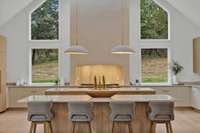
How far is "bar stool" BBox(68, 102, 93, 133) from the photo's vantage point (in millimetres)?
5648

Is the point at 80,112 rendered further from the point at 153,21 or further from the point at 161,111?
the point at 153,21

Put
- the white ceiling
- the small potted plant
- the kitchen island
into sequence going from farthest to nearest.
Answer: the small potted plant < the white ceiling < the kitchen island

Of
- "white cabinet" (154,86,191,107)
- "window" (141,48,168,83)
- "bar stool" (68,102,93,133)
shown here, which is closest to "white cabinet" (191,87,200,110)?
"white cabinet" (154,86,191,107)

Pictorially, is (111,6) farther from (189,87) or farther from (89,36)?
(189,87)

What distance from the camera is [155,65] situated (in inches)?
467

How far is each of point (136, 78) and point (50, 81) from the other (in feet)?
9.84

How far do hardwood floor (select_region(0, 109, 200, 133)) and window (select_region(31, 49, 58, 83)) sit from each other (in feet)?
4.76

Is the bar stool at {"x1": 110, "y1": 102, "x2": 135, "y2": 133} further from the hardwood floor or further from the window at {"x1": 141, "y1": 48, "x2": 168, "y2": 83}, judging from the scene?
the window at {"x1": 141, "y1": 48, "x2": 168, "y2": 83}

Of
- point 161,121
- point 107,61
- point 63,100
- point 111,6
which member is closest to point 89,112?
point 63,100

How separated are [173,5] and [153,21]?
89 centimetres

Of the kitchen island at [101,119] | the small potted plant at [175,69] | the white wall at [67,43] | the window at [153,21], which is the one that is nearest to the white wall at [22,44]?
the white wall at [67,43]

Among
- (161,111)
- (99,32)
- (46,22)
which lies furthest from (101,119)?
(46,22)

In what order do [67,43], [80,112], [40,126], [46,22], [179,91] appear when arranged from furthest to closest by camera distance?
[46,22] < [67,43] < [179,91] < [40,126] < [80,112]

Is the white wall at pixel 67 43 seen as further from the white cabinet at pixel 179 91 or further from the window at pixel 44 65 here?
the white cabinet at pixel 179 91
